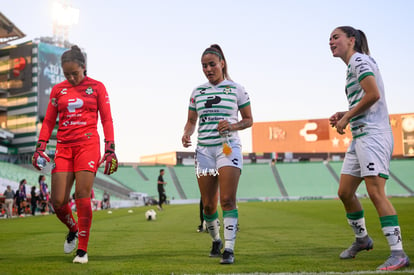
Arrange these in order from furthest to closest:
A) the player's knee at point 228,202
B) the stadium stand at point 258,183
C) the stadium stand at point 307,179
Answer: the stadium stand at point 307,179 → the stadium stand at point 258,183 → the player's knee at point 228,202

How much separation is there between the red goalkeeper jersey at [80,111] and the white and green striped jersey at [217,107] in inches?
46.6

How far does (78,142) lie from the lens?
5887mm

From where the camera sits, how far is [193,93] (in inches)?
245

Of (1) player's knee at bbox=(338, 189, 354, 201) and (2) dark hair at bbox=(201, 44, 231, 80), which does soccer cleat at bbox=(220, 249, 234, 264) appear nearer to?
(1) player's knee at bbox=(338, 189, 354, 201)

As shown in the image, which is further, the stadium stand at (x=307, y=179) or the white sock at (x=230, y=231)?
the stadium stand at (x=307, y=179)

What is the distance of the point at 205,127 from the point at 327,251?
2467 millimetres

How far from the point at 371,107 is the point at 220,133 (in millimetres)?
1716

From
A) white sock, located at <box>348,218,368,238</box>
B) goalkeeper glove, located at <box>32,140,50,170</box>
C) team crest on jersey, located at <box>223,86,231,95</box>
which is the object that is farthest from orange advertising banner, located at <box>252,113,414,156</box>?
goalkeeper glove, located at <box>32,140,50,170</box>

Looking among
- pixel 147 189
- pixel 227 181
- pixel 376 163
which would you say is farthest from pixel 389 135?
pixel 147 189

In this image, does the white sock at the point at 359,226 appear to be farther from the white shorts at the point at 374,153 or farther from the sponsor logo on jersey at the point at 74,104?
the sponsor logo on jersey at the point at 74,104

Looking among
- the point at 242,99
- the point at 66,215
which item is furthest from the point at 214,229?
the point at 66,215

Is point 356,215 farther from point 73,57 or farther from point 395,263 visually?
point 73,57

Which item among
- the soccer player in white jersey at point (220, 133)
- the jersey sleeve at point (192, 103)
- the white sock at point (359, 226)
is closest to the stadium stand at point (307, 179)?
the white sock at point (359, 226)

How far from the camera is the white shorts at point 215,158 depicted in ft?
18.7
